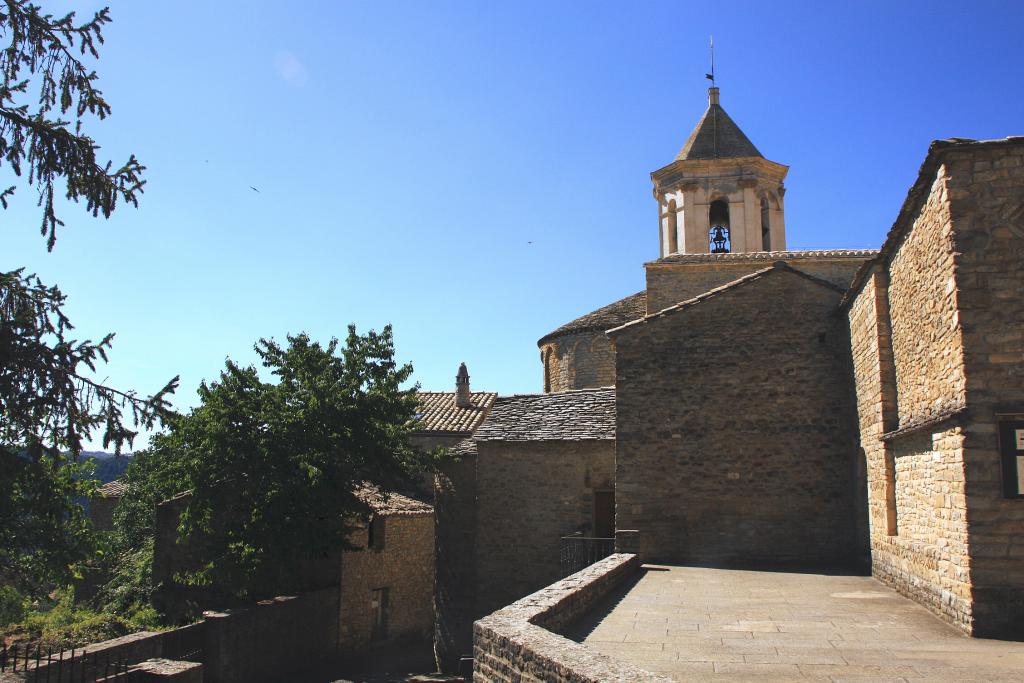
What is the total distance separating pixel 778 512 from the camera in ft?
49.7

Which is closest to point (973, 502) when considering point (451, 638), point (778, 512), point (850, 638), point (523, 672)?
point (850, 638)

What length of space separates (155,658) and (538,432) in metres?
8.77

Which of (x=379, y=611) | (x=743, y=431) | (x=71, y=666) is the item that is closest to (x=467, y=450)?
(x=379, y=611)

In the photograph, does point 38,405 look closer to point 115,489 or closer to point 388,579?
point 388,579

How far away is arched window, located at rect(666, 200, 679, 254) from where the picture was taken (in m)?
24.3

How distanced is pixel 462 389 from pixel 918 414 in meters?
22.7

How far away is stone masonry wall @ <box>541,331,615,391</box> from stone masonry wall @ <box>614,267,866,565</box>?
377 inches

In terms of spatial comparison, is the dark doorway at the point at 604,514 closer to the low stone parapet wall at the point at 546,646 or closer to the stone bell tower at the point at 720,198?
the low stone parapet wall at the point at 546,646

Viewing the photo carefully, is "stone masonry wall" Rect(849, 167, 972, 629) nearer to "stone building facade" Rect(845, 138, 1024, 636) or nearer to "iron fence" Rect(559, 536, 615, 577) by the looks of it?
"stone building facade" Rect(845, 138, 1024, 636)

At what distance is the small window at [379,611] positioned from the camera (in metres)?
20.8

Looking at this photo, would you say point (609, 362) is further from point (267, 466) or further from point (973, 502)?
point (973, 502)

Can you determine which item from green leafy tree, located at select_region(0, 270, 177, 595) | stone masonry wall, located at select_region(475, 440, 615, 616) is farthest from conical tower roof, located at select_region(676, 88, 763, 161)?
green leafy tree, located at select_region(0, 270, 177, 595)

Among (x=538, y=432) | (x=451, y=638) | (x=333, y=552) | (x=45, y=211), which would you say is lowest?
(x=451, y=638)

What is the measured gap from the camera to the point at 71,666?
10.6 metres
